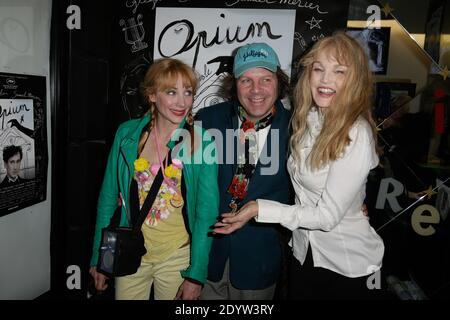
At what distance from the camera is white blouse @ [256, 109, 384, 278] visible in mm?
1300

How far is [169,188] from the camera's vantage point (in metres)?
1.59

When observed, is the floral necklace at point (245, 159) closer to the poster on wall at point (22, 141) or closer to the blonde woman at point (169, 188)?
the blonde woman at point (169, 188)

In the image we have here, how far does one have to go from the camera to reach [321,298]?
4.98 feet

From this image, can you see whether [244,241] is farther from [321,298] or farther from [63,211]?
[63,211]

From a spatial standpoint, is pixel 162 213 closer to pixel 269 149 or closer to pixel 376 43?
pixel 269 149

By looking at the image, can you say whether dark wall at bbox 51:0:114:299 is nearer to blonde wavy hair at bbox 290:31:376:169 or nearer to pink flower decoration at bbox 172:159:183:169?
pink flower decoration at bbox 172:159:183:169

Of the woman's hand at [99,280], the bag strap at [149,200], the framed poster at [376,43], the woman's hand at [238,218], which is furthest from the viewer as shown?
the framed poster at [376,43]

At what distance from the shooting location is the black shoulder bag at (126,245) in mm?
1541

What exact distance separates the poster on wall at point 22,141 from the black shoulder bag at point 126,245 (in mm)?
935

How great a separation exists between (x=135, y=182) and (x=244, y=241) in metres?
0.61

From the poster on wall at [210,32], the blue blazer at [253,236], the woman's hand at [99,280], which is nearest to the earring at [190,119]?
the blue blazer at [253,236]

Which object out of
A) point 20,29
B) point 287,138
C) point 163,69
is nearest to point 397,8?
point 287,138

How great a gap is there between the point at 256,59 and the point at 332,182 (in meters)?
0.70

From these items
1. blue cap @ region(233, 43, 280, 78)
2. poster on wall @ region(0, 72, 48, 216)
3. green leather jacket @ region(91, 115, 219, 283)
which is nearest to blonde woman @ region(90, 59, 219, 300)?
green leather jacket @ region(91, 115, 219, 283)
